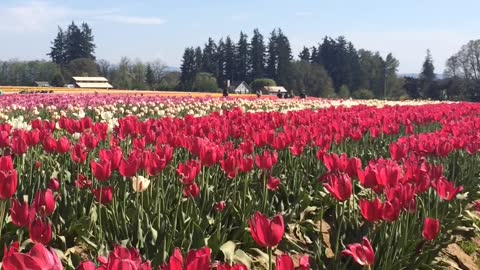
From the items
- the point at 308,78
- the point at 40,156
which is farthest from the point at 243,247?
the point at 308,78

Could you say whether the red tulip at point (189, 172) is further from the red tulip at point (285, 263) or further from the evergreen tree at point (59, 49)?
the evergreen tree at point (59, 49)

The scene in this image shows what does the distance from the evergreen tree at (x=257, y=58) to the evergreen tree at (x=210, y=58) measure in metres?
6.73

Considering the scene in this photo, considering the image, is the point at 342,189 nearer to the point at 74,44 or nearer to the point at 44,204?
the point at 44,204

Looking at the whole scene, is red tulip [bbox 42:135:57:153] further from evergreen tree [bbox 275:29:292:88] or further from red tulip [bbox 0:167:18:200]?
evergreen tree [bbox 275:29:292:88]

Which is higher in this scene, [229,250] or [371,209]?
[371,209]

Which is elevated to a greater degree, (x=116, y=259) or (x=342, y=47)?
(x=342, y=47)

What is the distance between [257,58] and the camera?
103188 millimetres

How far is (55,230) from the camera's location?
11.7ft

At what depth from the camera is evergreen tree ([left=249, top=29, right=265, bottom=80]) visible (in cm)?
10238

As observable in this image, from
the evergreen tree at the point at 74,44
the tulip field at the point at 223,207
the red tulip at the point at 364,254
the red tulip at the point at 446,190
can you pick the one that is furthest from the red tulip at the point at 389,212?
the evergreen tree at the point at 74,44

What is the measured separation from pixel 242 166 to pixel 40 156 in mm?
2256

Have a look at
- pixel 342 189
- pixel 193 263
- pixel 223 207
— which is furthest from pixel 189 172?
pixel 193 263

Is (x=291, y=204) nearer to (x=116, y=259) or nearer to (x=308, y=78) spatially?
(x=116, y=259)

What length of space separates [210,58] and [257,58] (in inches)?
337
